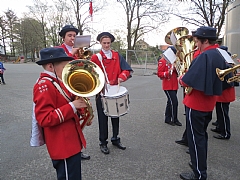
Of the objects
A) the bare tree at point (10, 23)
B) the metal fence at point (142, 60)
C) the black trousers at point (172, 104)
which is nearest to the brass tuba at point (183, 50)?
the black trousers at point (172, 104)

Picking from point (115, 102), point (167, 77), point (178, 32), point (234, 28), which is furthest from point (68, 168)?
point (234, 28)

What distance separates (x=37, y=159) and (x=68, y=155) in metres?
1.71

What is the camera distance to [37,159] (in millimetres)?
3283

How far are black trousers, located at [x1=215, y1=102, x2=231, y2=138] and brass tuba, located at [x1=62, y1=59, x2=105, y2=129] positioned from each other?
3.15m

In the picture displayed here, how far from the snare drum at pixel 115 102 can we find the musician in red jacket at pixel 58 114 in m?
1.11

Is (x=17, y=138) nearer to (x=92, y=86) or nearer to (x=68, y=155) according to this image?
(x=68, y=155)

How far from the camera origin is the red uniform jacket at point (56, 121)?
5.70ft

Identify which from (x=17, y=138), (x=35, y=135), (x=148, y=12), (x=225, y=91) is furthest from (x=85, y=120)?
(x=148, y=12)

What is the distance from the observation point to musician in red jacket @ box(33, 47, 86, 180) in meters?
1.75

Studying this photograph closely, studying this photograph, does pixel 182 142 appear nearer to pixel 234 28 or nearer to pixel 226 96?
pixel 226 96

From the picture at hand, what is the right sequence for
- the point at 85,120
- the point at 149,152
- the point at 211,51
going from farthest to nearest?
the point at 149,152, the point at 211,51, the point at 85,120

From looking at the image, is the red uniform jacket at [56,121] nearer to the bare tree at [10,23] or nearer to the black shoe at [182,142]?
the black shoe at [182,142]

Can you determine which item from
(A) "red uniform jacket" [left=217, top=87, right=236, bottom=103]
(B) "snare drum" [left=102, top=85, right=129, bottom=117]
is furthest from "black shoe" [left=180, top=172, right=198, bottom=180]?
(A) "red uniform jacket" [left=217, top=87, right=236, bottom=103]

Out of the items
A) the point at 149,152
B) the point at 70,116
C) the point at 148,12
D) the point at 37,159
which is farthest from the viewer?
the point at 148,12
